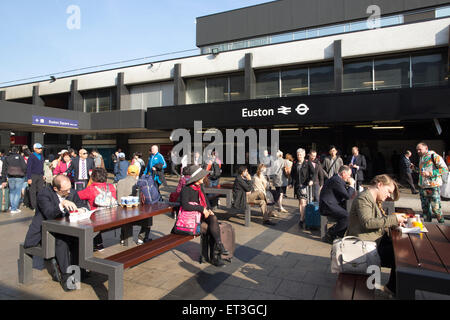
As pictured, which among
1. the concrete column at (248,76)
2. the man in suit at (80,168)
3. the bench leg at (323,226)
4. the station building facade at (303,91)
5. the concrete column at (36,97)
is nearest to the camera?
the bench leg at (323,226)

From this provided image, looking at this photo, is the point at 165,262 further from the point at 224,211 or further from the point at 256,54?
the point at 256,54

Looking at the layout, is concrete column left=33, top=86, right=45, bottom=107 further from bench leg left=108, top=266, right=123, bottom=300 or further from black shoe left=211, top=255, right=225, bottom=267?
bench leg left=108, top=266, right=123, bottom=300

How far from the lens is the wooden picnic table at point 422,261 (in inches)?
83.0

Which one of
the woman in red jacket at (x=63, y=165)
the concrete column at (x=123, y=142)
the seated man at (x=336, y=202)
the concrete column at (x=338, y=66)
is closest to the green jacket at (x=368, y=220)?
the seated man at (x=336, y=202)

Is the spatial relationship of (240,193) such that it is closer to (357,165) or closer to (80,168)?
(80,168)

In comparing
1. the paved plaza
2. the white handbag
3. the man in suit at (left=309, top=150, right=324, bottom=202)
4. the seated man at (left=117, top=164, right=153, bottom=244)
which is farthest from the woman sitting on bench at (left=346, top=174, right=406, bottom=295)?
the seated man at (left=117, top=164, right=153, bottom=244)

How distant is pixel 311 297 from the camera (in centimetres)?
347

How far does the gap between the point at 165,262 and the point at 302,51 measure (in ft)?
46.7

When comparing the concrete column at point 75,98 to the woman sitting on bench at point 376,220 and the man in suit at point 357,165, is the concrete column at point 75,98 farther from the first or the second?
the woman sitting on bench at point 376,220

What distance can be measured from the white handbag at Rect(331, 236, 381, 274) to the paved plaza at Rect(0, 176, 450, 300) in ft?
2.09

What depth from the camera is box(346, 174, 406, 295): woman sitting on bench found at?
338 cm

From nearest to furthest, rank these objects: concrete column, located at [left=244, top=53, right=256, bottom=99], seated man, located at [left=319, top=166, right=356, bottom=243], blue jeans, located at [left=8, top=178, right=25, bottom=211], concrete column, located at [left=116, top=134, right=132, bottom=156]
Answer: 1. seated man, located at [left=319, top=166, right=356, bottom=243]
2. blue jeans, located at [left=8, top=178, right=25, bottom=211]
3. concrete column, located at [left=244, top=53, right=256, bottom=99]
4. concrete column, located at [left=116, top=134, right=132, bottom=156]

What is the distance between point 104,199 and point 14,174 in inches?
211

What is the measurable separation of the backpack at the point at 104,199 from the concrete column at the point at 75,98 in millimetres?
20777
